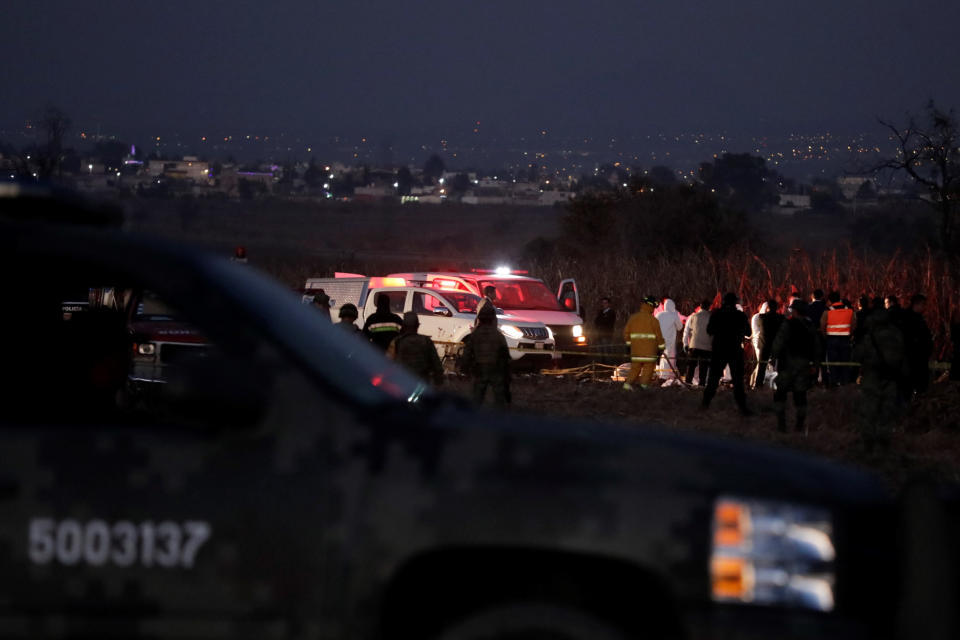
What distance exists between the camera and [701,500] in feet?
11.4

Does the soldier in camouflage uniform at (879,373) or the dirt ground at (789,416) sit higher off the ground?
the soldier in camouflage uniform at (879,373)

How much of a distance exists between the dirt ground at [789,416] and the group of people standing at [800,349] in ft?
0.99

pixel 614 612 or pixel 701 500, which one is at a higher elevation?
pixel 701 500

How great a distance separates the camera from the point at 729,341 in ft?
56.5

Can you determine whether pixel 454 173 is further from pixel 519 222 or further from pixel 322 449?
pixel 322 449

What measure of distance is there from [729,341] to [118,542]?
14.3 m

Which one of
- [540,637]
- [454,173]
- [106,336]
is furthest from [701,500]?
[454,173]

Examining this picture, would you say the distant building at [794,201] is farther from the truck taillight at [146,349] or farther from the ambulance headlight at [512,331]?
the truck taillight at [146,349]

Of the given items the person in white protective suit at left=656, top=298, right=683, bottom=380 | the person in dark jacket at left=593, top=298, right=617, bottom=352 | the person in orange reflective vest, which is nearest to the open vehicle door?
the person in dark jacket at left=593, top=298, right=617, bottom=352

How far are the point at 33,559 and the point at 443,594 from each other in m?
1.05

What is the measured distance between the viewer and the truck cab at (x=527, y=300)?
81.8ft

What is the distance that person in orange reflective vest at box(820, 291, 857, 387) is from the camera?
21.5m

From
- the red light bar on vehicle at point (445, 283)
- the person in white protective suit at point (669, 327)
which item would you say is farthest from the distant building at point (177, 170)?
the red light bar on vehicle at point (445, 283)

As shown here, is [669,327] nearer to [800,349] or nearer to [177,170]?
[800,349]
